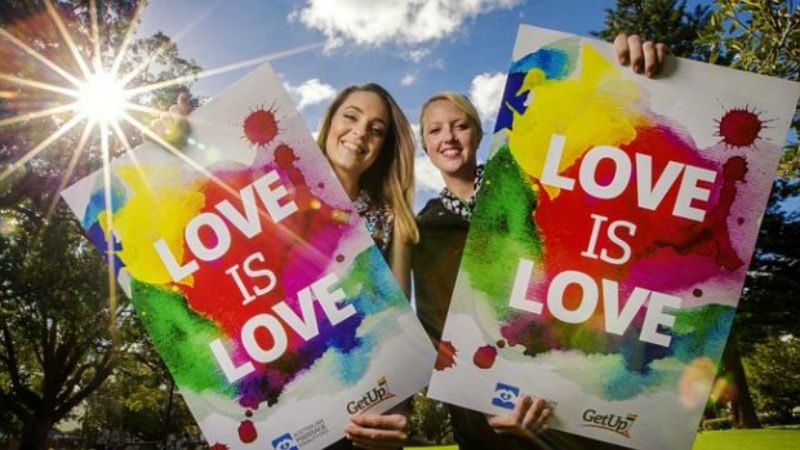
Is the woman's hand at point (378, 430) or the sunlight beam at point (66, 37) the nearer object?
the woman's hand at point (378, 430)

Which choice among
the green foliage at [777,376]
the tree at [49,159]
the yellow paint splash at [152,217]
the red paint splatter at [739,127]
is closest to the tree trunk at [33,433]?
the tree at [49,159]

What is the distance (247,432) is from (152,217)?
2.98 ft

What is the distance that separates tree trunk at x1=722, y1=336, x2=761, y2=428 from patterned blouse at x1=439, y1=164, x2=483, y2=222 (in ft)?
80.3

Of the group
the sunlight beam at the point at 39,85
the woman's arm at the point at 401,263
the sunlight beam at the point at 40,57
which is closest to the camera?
the woman's arm at the point at 401,263

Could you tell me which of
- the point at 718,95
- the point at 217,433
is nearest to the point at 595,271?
the point at 718,95

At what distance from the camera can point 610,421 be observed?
2.23 meters

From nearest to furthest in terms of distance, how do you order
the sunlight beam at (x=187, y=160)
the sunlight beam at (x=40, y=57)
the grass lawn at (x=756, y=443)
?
the sunlight beam at (x=187, y=160)
the sunlight beam at (x=40, y=57)
the grass lawn at (x=756, y=443)

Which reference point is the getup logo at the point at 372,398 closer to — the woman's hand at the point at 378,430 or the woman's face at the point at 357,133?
the woman's hand at the point at 378,430

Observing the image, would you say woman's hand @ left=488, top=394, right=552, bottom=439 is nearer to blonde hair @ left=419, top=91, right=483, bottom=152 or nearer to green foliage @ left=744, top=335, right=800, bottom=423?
blonde hair @ left=419, top=91, right=483, bottom=152

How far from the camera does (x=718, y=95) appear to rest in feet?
7.73

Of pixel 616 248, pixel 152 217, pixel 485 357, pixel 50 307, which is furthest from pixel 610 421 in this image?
pixel 50 307

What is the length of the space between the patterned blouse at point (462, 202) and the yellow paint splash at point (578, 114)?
46cm

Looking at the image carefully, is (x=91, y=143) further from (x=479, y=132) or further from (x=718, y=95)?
(x=718, y=95)

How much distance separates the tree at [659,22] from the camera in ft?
67.7
